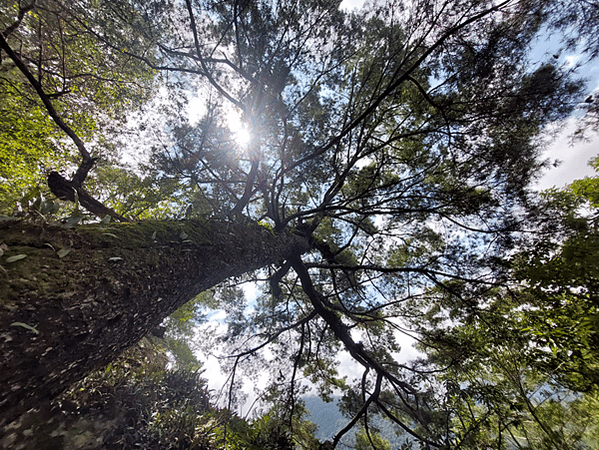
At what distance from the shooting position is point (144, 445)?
8.43 feet

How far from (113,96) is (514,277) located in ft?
28.6

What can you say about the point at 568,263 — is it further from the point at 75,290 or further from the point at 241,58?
the point at 241,58

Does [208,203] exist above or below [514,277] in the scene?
above

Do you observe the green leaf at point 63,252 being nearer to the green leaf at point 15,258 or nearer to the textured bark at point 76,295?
the textured bark at point 76,295

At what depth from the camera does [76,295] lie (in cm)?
108

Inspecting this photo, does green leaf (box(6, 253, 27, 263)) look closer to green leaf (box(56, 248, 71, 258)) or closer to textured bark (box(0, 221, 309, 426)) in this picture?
textured bark (box(0, 221, 309, 426))

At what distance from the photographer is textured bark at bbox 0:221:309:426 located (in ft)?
2.83

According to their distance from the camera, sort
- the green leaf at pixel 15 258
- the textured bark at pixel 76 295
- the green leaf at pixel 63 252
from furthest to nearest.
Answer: the green leaf at pixel 63 252
the green leaf at pixel 15 258
the textured bark at pixel 76 295

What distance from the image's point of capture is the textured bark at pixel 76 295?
862 mm

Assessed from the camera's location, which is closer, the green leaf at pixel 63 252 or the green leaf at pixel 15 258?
the green leaf at pixel 15 258

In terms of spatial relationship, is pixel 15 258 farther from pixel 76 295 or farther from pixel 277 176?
pixel 277 176

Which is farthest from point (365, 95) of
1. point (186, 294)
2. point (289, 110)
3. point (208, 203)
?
point (186, 294)

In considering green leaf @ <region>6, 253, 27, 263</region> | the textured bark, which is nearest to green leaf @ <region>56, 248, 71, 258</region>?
the textured bark

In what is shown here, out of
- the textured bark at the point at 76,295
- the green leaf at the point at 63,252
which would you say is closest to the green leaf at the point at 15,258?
the textured bark at the point at 76,295
